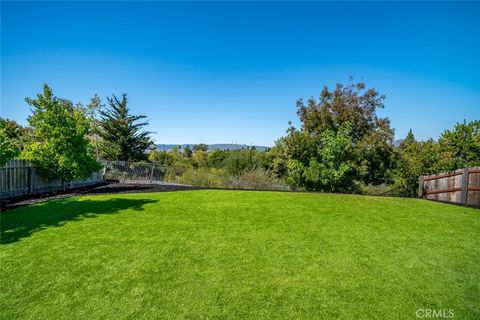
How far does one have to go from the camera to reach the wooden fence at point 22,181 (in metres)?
9.44

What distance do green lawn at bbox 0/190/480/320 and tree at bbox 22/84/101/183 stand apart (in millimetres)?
4813

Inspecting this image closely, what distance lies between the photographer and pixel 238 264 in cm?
366

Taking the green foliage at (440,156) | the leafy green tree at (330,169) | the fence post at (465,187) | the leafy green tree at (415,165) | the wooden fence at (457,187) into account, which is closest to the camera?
the wooden fence at (457,187)

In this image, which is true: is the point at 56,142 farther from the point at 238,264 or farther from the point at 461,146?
the point at 461,146

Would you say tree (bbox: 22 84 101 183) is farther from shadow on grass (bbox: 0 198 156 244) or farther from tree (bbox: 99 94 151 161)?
tree (bbox: 99 94 151 161)

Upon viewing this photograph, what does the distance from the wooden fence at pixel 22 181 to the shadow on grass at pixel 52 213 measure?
2.88 m

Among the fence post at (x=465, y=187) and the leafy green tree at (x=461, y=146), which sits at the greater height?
the leafy green tree at (x=461, y=146)

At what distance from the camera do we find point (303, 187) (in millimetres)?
13938

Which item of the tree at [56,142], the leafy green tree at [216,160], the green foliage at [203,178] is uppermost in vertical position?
the tree at [56,142]

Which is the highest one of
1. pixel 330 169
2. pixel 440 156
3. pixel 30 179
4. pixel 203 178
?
pixel 440 156

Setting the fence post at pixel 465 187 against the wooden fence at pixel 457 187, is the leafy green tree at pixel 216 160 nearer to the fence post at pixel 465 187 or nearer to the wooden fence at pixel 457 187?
the wooden fence at pixel 457 187

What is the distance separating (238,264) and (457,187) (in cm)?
875

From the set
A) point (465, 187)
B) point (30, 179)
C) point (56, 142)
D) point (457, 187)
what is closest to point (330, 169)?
point (457, 187)

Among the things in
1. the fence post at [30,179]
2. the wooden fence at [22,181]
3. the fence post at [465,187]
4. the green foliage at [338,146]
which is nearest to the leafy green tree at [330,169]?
the green foliage at [338,146]
